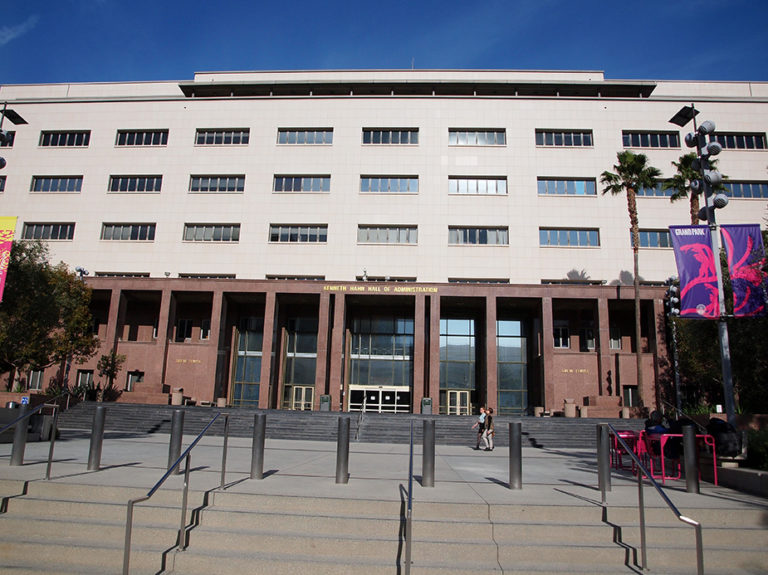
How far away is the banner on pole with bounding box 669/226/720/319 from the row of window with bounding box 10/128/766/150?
31.6 m

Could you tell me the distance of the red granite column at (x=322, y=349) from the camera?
3712 centimetres

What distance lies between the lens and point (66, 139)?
44938 millimetres

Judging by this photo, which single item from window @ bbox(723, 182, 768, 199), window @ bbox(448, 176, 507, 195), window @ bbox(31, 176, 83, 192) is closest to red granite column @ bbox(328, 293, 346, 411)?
window @ bbox(448, 176, 507, 195)

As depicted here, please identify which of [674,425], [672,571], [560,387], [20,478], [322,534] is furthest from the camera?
[560,387]

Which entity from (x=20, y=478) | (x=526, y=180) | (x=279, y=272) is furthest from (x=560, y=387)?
(x=20, y=478)

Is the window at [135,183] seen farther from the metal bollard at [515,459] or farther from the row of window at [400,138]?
the metal bollard at [515,459]

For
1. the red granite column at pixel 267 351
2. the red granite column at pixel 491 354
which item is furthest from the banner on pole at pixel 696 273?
the red granite column at pixel 267 351

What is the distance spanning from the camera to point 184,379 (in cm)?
3953

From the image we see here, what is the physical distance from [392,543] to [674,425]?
867 cm

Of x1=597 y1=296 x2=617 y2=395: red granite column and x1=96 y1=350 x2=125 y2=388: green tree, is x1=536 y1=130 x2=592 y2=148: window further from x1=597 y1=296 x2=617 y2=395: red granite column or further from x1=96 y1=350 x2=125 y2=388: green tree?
x1=96 y1=350 x2=125 y2=388: green tree

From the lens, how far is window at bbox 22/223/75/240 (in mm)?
42469

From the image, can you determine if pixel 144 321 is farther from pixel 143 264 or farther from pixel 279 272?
pixel 279 272

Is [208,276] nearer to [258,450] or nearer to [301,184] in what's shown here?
[301,184]

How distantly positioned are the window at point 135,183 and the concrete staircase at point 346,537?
128 ft
